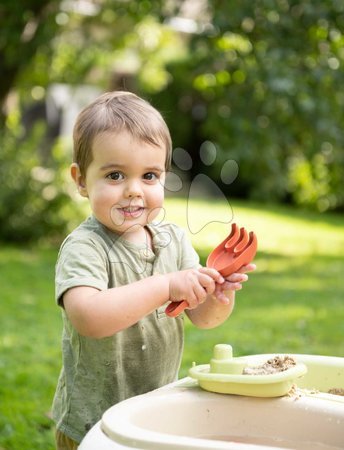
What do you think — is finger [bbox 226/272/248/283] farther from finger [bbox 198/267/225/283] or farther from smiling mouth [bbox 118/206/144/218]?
smiling mouth [bbox 118/206/144/218]

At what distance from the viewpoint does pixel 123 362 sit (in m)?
2.20

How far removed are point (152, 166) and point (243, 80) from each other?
646 cm

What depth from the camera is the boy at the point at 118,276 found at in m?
1.97

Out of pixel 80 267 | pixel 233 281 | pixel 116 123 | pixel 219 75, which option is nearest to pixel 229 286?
pixel 233 281

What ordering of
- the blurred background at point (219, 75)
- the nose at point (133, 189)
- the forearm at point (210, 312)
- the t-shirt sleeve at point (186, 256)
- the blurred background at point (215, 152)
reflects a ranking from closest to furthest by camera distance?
1. the nose at point (133, 189)
2. the forearm at point (210, 312)
3. the t-shirt sleeve at point (186, 256)
4. the blurred background at point (215, 152)
5. the blurred background at point (219, 75)

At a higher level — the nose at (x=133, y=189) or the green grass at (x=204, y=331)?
the nose at (x=133, y=189)

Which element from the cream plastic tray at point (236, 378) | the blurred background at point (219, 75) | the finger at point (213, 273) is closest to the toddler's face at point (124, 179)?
the finger at point (213, 273)

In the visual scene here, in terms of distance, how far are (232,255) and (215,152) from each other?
5378 mm

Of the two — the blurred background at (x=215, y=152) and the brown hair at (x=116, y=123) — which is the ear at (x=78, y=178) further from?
the blurred background at (x=215, y=152)

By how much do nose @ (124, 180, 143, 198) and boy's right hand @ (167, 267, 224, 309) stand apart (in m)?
0.25

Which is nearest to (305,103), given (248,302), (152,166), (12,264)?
(248,302)

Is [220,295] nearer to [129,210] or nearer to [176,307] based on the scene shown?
[176,307]

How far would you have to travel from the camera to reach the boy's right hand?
1.93 meters

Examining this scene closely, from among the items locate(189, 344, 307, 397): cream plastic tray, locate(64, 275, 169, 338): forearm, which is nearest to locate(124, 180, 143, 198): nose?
locate(64, 275, 169, 338): forearm
